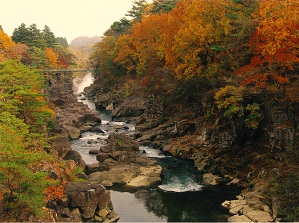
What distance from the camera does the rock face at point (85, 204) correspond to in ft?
71.3

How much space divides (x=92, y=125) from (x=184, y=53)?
72.0 feet

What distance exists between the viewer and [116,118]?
57.1m

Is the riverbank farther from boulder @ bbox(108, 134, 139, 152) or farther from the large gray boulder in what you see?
the large gray boulder

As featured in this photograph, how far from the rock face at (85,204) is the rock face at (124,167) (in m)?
5.65

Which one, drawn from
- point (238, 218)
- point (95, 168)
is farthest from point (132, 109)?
point (238, 218)

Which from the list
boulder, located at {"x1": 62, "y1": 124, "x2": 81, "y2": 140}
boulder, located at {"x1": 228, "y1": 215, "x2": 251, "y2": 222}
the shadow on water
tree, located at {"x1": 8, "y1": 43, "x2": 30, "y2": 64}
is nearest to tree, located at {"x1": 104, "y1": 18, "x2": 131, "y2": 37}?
tree, located at {"x1": 8, "y1": 43, "x2": 30, "y2": 64}

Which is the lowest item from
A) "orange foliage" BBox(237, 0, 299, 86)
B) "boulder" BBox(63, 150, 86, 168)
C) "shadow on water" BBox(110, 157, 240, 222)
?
"shadow on water" BBox(110, 157, 240, 222)

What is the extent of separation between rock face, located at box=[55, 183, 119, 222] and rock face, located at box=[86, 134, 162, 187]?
565cm

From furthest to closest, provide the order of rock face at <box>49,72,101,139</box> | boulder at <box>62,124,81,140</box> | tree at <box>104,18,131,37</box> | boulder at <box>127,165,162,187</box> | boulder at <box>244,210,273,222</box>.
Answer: tree at <box>104,18,131,37</box>
rock face at <box>49,72,101,139</box>
boulder at <box>62,124,81,140</box>
boulder at <box>127,165,162,187</box>
boulder at <box>244,210,273,222</box>

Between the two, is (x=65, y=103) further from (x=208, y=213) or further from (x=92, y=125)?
(x=208, y=213)

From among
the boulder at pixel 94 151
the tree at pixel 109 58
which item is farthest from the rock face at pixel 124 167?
the tree at pixel 109 58

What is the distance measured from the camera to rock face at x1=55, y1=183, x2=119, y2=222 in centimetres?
2173

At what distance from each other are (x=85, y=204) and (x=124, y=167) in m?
8.85

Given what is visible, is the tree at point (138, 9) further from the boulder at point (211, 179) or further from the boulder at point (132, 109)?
the boulder at point (211, 179)
